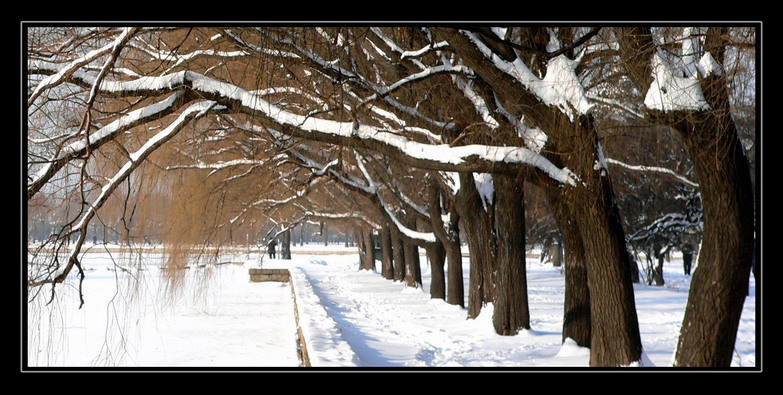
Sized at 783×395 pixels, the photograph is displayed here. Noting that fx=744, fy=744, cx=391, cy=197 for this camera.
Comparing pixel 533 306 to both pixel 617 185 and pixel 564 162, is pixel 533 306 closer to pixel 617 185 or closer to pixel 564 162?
pixel 617 185

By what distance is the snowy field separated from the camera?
7.60m

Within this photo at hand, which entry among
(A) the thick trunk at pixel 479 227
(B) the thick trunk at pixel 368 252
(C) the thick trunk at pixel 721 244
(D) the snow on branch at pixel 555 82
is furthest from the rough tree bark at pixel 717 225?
(B) the thick trunk at pixel 368 252

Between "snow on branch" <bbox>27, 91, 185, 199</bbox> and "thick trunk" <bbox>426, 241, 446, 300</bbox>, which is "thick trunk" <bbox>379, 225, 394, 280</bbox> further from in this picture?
"snow on branch" <bbox>27, 91, 185, 199</bbox>

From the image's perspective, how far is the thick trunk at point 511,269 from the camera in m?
12.0

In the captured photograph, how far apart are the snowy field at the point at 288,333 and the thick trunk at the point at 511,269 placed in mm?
275

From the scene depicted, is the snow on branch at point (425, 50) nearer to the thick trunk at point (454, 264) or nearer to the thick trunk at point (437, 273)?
the thick trunk at point (454, 264)

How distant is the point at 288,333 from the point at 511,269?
16.0 ft

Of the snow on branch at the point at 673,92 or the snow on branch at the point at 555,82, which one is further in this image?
the snow on branch at the point at 555,82

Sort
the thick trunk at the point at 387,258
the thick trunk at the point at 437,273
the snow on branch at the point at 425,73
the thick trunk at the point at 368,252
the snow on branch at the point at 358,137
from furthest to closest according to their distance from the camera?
1. the thick trunk at the point at 368,252
2. the thick trunk at the point at 387,258
3. the thick trunk at the point at 437,273
4. the snow on branch at the point at 425,73
5. the snow on branch at the point at 358,137

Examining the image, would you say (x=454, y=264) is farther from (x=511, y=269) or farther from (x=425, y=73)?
(x=425, y=73)

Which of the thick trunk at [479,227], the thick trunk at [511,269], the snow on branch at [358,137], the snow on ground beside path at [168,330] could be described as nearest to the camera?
the snow on branch at [358,137]

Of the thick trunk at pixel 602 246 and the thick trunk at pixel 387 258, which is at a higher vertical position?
the thick trunk at pixel 602 246

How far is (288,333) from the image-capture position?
572 inches

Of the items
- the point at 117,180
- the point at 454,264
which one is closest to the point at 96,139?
the point at 117,180
